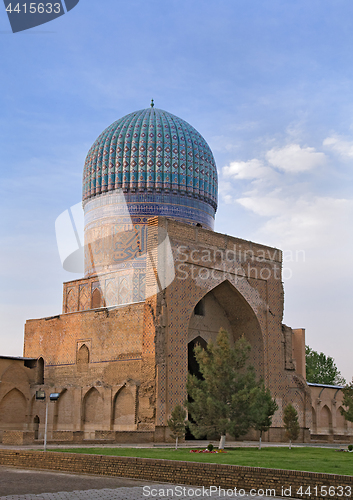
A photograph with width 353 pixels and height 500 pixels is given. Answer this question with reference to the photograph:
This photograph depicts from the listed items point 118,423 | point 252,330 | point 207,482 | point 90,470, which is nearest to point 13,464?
point 90,470

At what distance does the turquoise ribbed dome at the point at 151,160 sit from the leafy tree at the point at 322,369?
12.2 metres

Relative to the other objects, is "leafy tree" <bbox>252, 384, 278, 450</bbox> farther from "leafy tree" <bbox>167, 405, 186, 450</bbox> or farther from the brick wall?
the brick wall

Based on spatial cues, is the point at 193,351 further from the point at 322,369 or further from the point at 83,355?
the point at 322,369

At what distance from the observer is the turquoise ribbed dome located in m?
17.6

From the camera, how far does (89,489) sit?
222 inches

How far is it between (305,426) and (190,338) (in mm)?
3885

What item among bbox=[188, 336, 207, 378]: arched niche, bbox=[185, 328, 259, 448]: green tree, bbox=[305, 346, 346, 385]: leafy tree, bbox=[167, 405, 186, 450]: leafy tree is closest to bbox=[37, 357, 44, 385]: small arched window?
bbox=[188, 336, 207, 378]: arched niche

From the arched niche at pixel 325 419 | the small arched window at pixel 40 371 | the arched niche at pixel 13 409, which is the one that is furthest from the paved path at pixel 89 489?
the arched niche at pixel 325 419

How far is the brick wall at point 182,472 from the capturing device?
5391mm

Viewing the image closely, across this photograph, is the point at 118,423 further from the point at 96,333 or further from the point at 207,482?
the point at 207,482

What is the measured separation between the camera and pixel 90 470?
7066 mm

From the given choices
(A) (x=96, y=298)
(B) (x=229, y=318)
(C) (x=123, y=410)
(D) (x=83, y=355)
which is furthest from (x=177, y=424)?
(A) (x=96, y=298)

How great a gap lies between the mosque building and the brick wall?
3.56 meters

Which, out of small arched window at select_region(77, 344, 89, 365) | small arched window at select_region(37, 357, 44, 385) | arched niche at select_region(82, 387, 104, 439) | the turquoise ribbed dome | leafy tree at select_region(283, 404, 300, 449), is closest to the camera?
leafy tree at select_region(283, 404, 300, 449)
